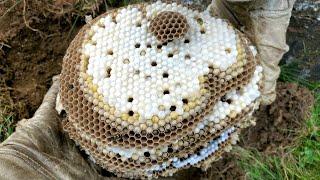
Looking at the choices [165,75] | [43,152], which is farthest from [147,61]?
[43,152]

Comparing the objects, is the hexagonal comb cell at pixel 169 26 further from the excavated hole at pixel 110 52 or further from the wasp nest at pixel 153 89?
the excavated hole at pixel 110 52

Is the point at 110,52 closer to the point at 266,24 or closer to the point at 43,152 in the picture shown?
Answer: the point at 43,152

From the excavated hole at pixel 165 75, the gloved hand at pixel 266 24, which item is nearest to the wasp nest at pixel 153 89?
the excavated hole at pixel 165 75

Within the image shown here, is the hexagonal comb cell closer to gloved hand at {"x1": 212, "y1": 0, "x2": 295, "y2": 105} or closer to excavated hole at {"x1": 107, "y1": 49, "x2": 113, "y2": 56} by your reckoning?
excavated hole at {"x1": 107, "y1": 49, "x2": 113, "y2": 56}

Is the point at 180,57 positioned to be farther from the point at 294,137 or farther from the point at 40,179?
the point at 294,137

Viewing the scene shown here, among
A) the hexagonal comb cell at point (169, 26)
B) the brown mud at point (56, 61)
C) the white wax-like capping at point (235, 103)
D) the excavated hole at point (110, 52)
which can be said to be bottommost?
the brown mud at point (56, 61)
